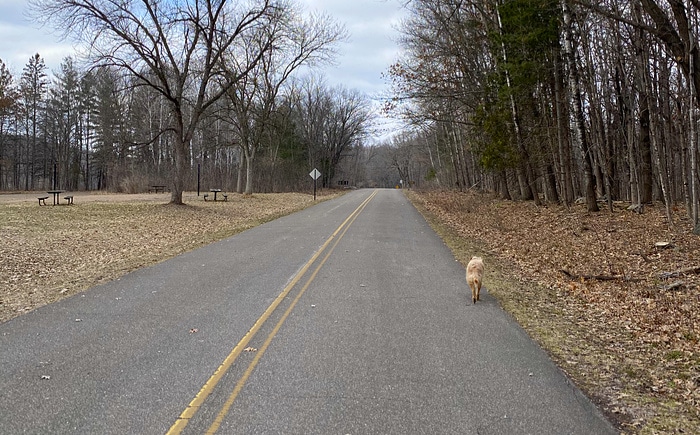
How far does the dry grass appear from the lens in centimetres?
820

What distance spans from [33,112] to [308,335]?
6271 centimetres

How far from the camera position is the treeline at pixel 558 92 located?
15.7 meters

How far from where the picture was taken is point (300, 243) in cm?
1298

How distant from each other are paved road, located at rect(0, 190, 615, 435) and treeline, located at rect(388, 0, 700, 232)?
32.7 ft

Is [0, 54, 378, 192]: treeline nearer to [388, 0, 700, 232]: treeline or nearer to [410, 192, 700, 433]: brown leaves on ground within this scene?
[388, 0, 700, 232]: treeline

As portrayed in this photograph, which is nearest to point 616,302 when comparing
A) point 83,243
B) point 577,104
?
point 577,104

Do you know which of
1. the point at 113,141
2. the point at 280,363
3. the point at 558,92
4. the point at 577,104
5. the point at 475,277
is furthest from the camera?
the point at 113,141

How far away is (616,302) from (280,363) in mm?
5351

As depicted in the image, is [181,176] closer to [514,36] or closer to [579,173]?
[514,36]

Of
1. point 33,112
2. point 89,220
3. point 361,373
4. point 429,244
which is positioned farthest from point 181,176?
point 33,112

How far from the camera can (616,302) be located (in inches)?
290

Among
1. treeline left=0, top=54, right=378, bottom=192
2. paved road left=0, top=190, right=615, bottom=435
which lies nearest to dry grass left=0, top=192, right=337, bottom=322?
paved road left=0, top=190, right=615, bottom=435

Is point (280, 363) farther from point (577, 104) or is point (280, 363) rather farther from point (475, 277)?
point (577, 104)

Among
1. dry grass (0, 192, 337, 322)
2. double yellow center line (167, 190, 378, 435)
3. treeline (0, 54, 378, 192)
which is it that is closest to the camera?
double yellow center line (167, 190, 378, 435)
